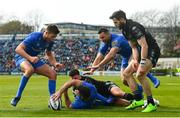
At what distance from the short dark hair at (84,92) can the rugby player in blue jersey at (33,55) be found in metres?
0.73

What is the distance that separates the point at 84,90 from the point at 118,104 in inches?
46.6

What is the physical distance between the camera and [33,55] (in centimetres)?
1164

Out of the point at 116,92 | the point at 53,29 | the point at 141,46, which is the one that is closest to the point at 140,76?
the point at 141,46

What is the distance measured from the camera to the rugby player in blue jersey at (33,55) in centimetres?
1109

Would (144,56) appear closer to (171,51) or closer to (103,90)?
(103,90)

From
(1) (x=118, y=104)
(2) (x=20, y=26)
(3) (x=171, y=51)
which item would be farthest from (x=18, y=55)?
(2) (x=20, y=26)

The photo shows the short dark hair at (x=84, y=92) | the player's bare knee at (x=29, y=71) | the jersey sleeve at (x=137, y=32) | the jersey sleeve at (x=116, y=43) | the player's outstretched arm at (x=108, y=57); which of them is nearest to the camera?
the jersey sleeve at (x=137, y=32)

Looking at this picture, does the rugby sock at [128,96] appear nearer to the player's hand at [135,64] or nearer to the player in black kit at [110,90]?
the player in black kit at [110,90]

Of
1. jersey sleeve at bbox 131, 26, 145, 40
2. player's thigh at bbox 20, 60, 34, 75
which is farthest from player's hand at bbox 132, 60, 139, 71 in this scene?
player's thigh at bbox 20, 60, 34, 75

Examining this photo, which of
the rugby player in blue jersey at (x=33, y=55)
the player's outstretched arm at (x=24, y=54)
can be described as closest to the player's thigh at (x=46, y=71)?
the rugby player in blue jersey at (x=33, y=55)

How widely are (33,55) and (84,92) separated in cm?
154

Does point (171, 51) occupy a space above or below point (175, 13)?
below

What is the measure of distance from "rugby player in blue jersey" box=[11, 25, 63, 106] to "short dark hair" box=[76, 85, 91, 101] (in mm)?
729

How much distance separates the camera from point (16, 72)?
67.2 m
